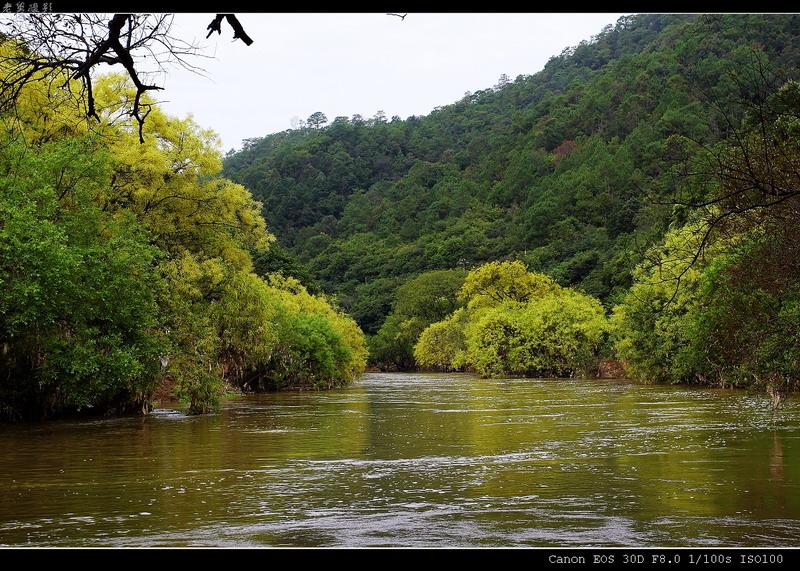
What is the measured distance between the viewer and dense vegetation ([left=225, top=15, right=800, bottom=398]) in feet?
214

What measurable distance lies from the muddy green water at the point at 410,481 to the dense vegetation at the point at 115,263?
6.00ft

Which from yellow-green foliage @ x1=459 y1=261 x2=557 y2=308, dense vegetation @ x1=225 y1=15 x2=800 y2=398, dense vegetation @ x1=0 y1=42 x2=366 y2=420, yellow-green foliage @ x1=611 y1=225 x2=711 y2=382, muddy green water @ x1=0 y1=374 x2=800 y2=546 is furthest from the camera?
yellow-green foliage @ x1=459 y1=261 x2=557 y2=308

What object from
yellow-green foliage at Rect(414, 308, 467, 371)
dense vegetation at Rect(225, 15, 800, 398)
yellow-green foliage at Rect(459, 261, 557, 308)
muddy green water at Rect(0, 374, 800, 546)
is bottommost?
muddy green water at Rect(0, 374, 800, 546)

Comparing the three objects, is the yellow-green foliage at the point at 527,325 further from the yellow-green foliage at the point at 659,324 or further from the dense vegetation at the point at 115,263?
the dense vegetation at the point at 115,263

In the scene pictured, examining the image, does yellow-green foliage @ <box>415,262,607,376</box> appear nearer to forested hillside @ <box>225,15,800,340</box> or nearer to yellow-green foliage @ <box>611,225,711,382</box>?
forested hillside @ <box>225,15,800,340</box>

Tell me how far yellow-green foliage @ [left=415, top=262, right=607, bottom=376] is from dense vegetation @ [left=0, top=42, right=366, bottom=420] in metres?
28.8

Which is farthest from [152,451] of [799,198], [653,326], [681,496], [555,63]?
[555,63]

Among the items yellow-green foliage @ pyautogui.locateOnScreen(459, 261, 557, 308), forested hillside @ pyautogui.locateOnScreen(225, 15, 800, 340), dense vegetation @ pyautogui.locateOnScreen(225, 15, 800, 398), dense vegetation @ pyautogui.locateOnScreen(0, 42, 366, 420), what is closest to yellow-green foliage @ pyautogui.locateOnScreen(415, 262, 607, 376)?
yellow-green foliage @ pyautogui.locateOnScreen(459, 261, 557, 308)

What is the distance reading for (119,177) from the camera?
3034 cm

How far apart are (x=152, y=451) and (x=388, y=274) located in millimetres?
95054

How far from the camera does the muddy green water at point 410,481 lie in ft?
32.2

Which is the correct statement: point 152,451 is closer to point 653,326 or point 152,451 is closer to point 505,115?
point 653,326

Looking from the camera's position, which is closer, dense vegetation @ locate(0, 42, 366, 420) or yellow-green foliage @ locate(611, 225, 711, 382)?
dense vegetation @ locate(0, 42, 366, 420)

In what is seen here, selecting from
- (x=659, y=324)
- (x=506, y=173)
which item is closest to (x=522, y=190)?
(x=506, y=173)
